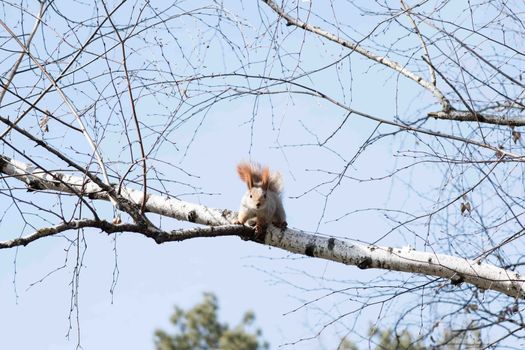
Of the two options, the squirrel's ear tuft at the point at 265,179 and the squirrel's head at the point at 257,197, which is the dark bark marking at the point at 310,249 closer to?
the squirrel's head at the point at 257,197

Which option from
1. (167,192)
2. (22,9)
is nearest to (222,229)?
(167,192)

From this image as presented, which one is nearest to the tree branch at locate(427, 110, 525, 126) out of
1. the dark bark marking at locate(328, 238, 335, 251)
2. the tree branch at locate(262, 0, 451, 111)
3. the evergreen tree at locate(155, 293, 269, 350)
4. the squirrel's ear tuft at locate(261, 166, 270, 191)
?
the tree branch at locate(262, 0, 451, 111)

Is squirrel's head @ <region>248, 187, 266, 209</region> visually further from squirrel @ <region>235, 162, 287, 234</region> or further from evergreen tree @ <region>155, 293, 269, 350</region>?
evergreen tree @ <region>155, 293, 269, 350</region>

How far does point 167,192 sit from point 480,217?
128 centimetres

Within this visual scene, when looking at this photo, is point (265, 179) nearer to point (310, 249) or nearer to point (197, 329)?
point (310, 249)

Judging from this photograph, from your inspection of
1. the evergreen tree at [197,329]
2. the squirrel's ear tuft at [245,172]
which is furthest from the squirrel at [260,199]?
the evergreen tree at [197,329]

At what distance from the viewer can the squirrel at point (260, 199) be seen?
4273mm

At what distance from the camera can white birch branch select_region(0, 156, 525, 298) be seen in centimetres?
340

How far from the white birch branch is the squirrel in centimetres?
13

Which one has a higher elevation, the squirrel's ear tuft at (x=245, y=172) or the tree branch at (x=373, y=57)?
the tree branch at (x=373, y=57)

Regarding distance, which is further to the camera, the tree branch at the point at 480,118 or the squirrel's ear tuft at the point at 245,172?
the squirrel's ear tuft at the point at 245,172

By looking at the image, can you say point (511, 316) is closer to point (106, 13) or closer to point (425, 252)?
point (425, 252)

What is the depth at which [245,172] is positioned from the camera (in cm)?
506

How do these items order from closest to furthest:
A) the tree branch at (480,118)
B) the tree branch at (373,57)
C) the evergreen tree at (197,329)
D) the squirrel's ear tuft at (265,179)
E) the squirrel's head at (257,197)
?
the tree branch at (480,118)
the tree branch at (373,57)
the squirrel's head at (257,197)
the squirrel's ear tuft at (265,179)
the evergreen tree at (197,329)
